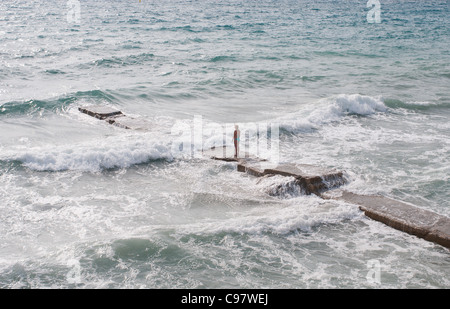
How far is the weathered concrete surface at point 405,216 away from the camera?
633 centimetres

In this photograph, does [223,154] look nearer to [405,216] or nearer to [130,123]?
[130,123]

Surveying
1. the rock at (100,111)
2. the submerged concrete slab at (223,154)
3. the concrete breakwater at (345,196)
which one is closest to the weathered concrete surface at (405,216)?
the concrete breakwater at (345,196)

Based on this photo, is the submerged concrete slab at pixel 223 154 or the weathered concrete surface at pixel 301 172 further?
the submerged concrete slab at pixel 223 154

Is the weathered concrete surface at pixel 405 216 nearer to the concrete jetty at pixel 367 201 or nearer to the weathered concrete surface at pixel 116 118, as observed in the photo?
the concrete jetty at pixel 367 201

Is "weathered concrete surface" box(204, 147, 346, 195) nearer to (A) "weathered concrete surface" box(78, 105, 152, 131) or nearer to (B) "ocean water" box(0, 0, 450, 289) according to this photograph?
(B) "ocean water" box(0, 0, 450, 289)

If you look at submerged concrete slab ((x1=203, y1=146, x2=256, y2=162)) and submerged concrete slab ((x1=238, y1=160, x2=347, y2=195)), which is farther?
submerged concrete slab ((x1=203, y1=146, x2=256, y2=162))

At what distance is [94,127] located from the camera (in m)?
11.8

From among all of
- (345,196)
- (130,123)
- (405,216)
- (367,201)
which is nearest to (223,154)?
(345,196)

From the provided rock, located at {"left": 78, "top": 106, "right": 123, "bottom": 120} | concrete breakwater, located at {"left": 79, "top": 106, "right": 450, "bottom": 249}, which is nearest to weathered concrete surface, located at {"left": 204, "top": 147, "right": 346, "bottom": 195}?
concrete breakwater, located at {"left": 79, "top": 106, "right": 450, "bottom": 249}

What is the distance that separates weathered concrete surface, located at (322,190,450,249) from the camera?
20.8 feet

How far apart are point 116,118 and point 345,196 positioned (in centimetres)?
677

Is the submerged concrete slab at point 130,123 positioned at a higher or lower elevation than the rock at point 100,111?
lower

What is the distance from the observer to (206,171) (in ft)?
29.3
